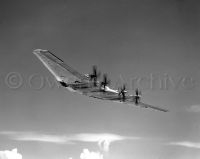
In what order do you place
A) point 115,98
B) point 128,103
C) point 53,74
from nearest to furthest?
1. point 53,74
2. point 115,98
3. point 128,103

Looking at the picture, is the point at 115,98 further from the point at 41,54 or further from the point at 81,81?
the point at 41,54

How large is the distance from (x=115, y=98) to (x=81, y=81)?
1116cm

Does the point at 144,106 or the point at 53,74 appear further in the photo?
the point at 144,106

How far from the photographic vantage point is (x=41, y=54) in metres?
67.4

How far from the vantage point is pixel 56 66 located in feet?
226

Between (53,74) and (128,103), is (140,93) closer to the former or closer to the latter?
(128,103)

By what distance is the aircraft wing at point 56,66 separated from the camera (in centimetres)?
6614

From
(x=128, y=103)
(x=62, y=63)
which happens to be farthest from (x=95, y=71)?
(x=128, y=103)

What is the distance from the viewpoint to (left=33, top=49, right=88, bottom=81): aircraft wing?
2604 inches

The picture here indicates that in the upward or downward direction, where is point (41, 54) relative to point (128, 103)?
upward

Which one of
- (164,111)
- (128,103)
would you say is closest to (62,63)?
(128,103)

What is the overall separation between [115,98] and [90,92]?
774cm

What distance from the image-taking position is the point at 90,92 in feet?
243

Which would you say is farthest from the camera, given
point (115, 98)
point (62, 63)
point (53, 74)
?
point (115, 98)
